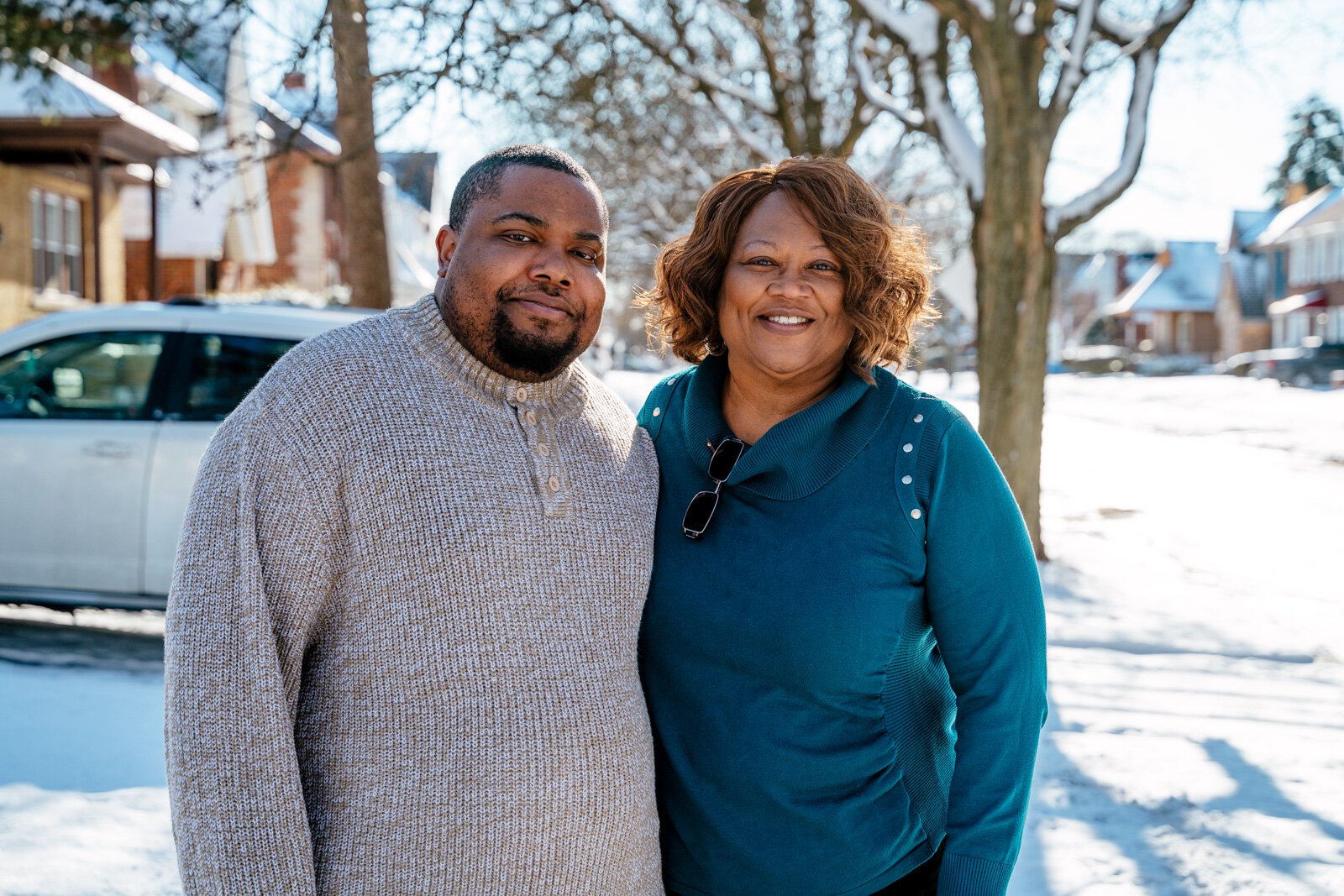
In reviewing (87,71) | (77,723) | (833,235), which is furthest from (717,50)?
(833,235)

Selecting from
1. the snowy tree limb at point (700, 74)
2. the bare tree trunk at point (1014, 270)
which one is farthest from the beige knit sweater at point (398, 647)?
the snowy tree limb at point (700, 74)

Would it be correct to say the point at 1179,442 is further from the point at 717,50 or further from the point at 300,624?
the point at 300,624

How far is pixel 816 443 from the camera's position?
2.17 meters

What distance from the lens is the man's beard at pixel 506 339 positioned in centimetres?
202

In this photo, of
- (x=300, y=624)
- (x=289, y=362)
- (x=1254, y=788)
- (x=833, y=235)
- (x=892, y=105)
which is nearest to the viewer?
(x=300, y=624)

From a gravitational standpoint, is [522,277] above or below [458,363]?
above

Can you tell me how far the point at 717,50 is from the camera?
15.9 metres

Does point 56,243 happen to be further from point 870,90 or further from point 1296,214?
point 1296,214

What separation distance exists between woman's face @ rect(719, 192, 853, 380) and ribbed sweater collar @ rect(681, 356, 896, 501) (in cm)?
10

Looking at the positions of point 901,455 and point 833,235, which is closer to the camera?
point 901,455

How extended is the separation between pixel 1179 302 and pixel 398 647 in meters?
68.6

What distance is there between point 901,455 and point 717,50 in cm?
1484

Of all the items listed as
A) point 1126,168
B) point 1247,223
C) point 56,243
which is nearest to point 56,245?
point 56,243

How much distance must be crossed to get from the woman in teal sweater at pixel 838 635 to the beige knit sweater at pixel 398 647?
6.3 inches
